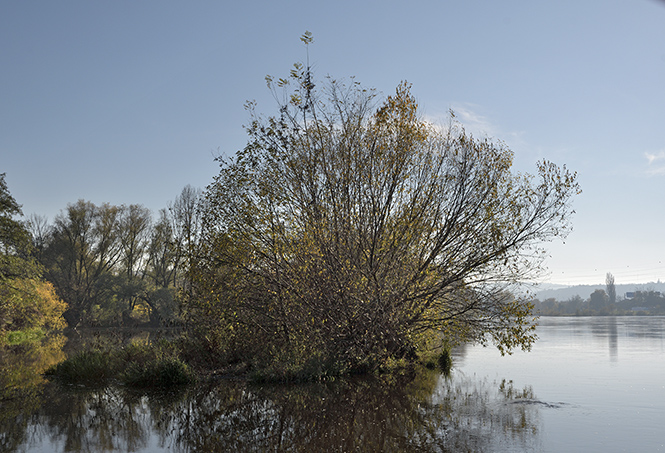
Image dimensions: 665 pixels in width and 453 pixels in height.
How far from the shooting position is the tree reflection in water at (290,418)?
8.93 meters

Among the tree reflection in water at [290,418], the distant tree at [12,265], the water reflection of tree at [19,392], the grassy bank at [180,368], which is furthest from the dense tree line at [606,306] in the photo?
the tree reflection in water at [290,418]

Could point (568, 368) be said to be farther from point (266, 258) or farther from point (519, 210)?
point (266, 258)

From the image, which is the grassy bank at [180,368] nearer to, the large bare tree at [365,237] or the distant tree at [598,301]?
the large bare tree at [365,237]

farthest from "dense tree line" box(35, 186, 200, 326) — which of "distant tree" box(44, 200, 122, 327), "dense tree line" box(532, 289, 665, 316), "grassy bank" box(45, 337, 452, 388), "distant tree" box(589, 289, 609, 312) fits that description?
"distant tree" box(589, 289, 609, 312)

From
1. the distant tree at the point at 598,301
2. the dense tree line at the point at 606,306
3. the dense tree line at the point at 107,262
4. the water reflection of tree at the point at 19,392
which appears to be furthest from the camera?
the distant tree at the point at 598,301

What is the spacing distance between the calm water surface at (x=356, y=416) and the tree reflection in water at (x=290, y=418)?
23 mm

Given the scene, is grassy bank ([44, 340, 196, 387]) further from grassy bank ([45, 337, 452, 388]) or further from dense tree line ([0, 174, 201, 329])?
dense tree line ([0, 174, 201, 329])

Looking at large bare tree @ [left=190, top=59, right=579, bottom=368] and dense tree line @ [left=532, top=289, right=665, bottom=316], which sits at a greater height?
large bare tree @ [left=190, top=59, right=579, bottom=368]

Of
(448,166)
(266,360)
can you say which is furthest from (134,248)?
(448,166)

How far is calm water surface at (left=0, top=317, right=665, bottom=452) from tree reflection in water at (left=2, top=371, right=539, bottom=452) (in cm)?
2

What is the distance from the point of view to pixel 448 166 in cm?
1600

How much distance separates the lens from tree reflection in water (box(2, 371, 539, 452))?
893 centimetres

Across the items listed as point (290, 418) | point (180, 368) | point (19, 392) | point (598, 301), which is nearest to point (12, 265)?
point (19, 392)

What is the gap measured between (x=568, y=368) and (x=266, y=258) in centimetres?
1301
